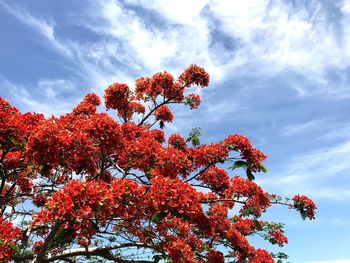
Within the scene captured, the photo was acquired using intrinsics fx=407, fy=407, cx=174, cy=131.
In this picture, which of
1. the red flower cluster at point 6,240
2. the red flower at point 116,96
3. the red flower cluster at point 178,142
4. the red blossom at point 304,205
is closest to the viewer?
the red flower cluster at point 6,240

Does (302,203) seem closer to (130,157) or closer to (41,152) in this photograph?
(130,157)

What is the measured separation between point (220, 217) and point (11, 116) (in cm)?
535

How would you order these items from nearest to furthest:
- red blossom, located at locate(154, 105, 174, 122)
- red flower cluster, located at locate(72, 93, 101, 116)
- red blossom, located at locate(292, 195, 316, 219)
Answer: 1. red blossom, located at locate(292, 195, 316, 219)
2. red flower cluster, located at locate(72, 93, 101, 116)
3. red blossom, located at locate(154, 105, 174, 122)

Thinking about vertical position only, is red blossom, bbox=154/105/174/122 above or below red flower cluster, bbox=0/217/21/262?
above

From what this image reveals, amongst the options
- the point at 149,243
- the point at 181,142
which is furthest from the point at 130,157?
the point at 181,142

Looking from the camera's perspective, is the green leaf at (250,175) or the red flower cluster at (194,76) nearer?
the green leaf at (250,175)

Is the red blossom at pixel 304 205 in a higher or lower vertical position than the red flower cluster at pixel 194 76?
lower

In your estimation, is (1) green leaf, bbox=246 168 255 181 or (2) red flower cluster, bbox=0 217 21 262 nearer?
(2) red flower cluster, bbox=0 217 21 262

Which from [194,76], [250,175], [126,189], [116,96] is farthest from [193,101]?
[126,189]

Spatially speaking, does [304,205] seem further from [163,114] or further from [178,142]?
[163,114]

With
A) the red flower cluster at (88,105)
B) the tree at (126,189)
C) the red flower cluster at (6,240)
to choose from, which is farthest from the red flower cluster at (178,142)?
the red flower cluster at (6,240)

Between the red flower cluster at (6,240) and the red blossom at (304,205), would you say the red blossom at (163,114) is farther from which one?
the red flower cluster at (6,240)

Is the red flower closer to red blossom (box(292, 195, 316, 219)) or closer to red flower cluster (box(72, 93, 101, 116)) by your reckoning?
red flower cluster (box(72, 93, 101, 116))

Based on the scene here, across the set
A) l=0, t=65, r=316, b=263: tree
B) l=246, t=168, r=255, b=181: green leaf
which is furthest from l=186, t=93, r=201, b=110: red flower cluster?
l=246, t=168, r=255, b=181: green leaf
